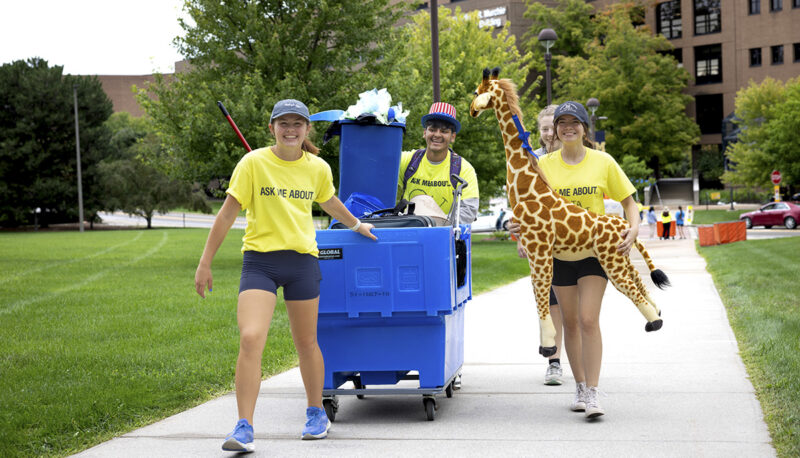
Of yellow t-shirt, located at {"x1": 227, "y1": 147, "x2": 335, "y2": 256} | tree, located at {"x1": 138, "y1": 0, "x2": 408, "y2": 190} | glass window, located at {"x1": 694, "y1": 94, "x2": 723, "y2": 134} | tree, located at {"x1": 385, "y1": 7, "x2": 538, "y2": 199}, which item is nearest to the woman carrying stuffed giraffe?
yellow t-shirt, located at {"x1": 227, "y1": 147, "x2": 335, "y2": 256}

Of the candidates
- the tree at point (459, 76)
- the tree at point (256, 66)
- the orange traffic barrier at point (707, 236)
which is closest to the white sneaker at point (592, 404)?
the tree at point (256, 66)

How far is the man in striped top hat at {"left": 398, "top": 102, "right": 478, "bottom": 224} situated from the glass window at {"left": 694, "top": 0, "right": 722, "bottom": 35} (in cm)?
7035

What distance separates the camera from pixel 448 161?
6.34m

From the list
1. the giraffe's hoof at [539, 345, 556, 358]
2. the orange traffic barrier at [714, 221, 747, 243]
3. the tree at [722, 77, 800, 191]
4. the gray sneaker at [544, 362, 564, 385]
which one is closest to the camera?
the giraffe's hoof at [539, 345, 556, 358]

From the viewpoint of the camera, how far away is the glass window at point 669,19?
72.8 m

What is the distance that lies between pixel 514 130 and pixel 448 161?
0.75 meters

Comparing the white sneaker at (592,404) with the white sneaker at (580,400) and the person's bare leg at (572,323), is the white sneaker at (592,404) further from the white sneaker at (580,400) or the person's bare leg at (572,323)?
the person's bare leg at (572,323)

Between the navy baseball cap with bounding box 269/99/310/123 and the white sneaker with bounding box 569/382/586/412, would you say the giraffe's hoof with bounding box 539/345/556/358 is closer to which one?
the white sneaker with bounding box 569/382/586/412

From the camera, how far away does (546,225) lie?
219 inches

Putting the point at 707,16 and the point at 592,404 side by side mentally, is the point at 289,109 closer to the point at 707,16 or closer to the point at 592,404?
the point at 592,404

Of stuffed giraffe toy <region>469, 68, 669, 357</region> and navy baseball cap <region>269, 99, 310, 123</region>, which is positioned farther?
stuffed giraffe toy <region>469, 68, 669, 357</region>

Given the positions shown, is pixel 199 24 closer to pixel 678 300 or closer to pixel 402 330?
pixel 678 300

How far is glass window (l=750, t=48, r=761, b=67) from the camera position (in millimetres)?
68188

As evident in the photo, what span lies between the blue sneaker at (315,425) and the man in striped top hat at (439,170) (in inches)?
67.9
